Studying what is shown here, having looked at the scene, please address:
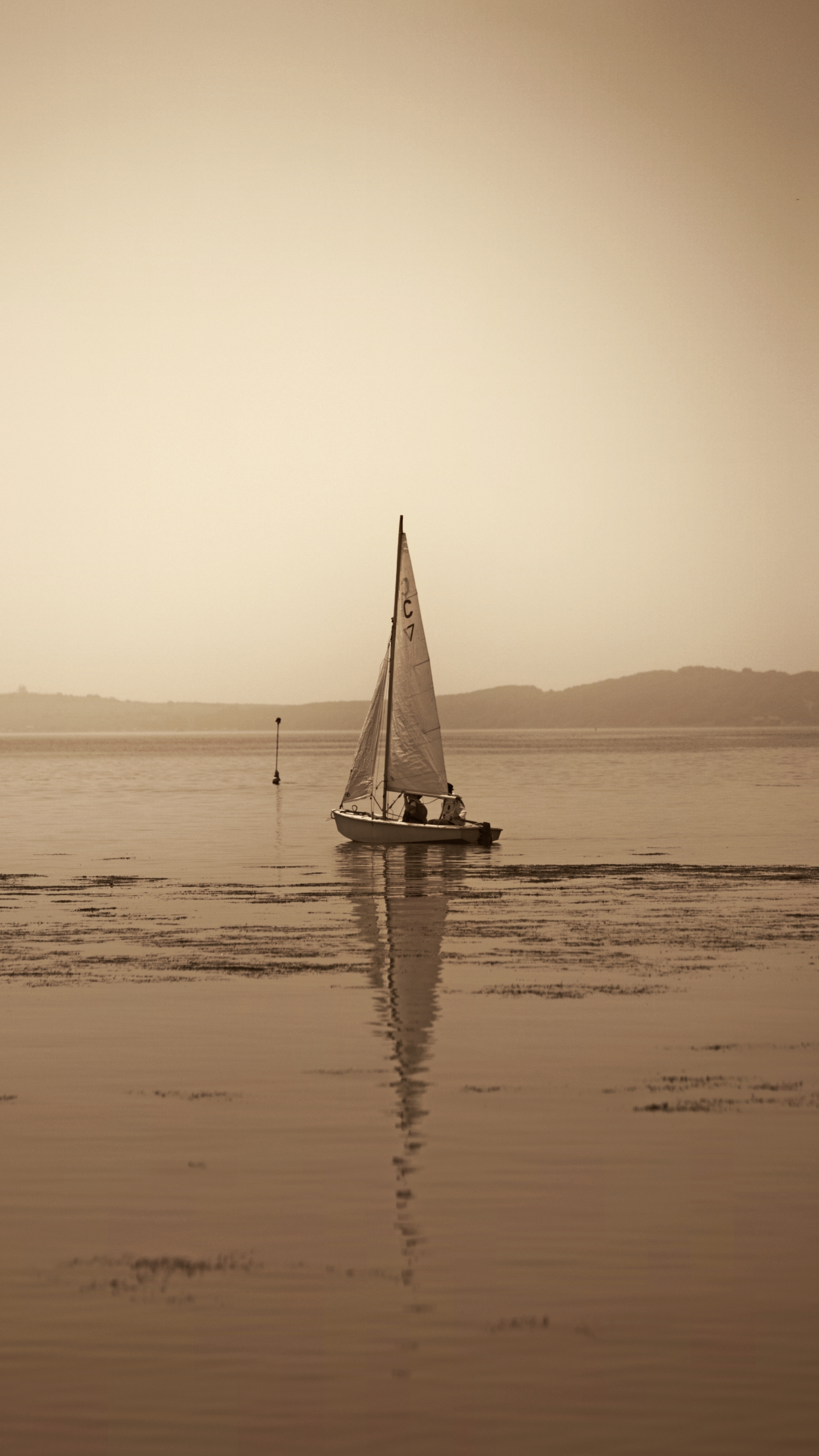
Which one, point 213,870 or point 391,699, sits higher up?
point 391,699

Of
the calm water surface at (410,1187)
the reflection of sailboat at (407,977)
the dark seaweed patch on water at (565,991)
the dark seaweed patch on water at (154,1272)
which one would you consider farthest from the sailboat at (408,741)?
the dark seaweed patch on water at (154,1272)

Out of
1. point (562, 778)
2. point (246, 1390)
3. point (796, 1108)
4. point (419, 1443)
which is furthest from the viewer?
point (562, 778)

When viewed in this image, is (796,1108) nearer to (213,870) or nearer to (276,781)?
(213,870)

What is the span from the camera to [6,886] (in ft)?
172

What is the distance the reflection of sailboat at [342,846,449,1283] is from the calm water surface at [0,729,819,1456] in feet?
0.34

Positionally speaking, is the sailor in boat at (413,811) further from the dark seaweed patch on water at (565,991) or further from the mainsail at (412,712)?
the dark seaweed patch on water at (565,991)

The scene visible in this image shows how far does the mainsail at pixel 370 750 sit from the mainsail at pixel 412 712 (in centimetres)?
48

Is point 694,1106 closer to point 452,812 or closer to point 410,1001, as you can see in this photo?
point 410,1001

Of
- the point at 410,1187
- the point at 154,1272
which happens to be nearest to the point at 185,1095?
the point at 410,1187

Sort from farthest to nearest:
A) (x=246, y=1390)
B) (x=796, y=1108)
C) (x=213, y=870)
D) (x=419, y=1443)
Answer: (x=213, y=870) → (x=796, y=1108) → (x=246, y=1390) → (x=419, y=1443)

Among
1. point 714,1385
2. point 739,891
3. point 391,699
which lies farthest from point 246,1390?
point 391,699

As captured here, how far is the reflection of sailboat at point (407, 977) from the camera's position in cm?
1717

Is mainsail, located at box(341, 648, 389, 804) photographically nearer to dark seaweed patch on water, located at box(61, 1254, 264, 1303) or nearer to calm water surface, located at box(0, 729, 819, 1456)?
calm water surface, located at box(0, 729, 819, 1456)

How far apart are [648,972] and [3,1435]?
74.1 ft
